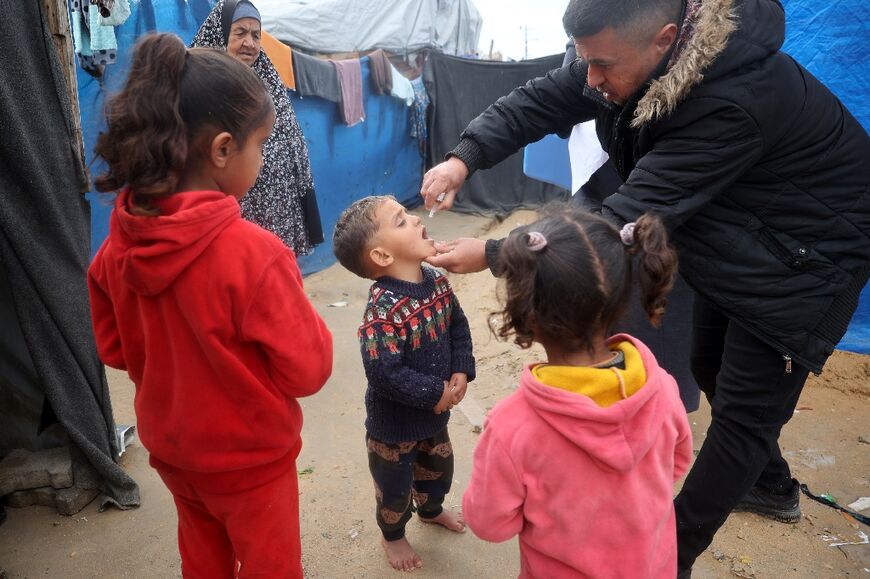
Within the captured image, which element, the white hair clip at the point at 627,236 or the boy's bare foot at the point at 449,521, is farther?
the boy's bare foot at the point at 449,521

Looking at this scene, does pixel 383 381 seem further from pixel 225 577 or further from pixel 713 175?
pixel 713 175

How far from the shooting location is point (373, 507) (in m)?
2.80

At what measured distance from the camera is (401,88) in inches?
380

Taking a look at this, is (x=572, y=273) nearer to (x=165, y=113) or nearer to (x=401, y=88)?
(x=165, y=113)

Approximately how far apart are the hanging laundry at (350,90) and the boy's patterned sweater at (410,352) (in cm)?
608

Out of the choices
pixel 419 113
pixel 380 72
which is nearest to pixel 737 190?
pixel 380 72

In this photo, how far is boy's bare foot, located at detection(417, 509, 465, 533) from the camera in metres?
2.58

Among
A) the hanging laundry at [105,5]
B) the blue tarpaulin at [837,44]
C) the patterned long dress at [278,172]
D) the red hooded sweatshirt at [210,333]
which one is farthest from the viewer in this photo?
the blue tarpaulin at [837,44]

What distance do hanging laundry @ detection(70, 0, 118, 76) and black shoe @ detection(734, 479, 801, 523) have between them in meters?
3.62

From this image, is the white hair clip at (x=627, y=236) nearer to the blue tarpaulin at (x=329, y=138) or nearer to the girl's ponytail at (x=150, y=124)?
the girl's ponytail at (x=150, y=124)

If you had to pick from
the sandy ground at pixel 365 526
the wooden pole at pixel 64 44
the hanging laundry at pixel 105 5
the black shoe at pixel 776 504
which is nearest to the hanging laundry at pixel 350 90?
the sandy ground at pixel 365 526

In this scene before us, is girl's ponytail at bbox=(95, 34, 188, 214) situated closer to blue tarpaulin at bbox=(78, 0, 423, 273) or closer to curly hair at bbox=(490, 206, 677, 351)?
curly hair at bbox=(490, 206, 677, 351)

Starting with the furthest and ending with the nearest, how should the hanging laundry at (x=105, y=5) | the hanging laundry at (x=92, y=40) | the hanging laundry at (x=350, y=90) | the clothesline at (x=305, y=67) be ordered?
the hanging laundry at (x=350, y=90) < the clothesline at (x=305, y=67) < the hanging laundry at (x=92, y=40) < the hanging laundry at (x=105, y=5)

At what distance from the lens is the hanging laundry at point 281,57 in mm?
6184
